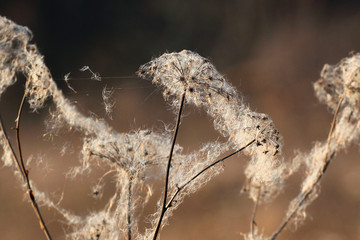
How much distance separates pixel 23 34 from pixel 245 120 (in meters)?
0.96

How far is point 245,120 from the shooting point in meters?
1.24

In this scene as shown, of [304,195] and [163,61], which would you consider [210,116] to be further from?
[304,195]

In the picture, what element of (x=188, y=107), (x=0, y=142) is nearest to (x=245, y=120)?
(x=188, y=107)

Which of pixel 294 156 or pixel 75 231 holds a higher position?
pixel 294 156

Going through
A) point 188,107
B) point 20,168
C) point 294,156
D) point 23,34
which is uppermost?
point 23,34

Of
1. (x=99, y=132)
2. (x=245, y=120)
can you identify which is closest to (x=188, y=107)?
(x=245, y=120)

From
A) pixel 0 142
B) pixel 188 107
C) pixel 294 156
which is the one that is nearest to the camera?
→ pixel 188 107

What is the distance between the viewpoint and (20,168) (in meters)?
1.22

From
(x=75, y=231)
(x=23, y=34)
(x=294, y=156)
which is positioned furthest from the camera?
(x=294, y=156)

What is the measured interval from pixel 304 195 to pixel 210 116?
681 mm

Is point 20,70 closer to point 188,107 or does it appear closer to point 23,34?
point 23,34

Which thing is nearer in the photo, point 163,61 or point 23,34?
point 163,61

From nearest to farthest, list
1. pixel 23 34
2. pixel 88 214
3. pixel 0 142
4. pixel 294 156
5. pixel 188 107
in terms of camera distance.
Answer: pixel 188 107 < pixel 0 142 < pixel 23 34 < pixel 88 214 < pixel 294 156

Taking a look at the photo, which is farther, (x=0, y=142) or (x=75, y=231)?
(x=75, y=231)
